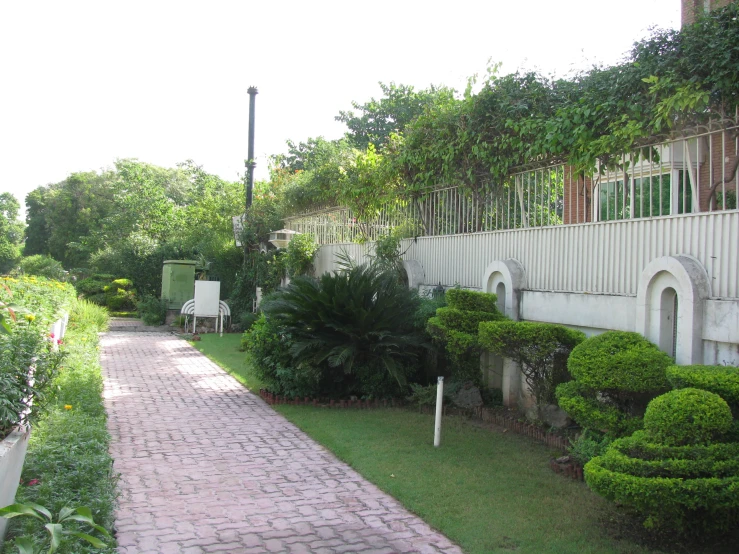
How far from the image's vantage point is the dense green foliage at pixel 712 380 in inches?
179

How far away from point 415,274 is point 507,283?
2550mm

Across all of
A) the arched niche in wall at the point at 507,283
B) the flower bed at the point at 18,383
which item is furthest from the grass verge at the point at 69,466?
the arched niche in wall at the point at 507,283

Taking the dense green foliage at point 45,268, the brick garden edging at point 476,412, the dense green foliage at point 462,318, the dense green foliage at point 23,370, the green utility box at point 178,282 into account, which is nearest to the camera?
the dense green foliage at point 23,370

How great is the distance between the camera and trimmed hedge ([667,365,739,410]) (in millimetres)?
4554

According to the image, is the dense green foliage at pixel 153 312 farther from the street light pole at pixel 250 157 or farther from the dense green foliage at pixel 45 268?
the dense green foliage at pixel 45 268

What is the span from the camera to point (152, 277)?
26703mm

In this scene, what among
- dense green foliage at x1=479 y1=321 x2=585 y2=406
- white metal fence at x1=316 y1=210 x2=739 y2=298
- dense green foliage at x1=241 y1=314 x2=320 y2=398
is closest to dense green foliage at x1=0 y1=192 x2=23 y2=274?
dense green foliage at x1=241 y1=314 x2=320 y2=398

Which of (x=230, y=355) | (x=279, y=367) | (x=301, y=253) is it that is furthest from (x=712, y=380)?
(x=301, y=253)

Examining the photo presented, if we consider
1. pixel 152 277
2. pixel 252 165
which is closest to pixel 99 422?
pixel 252 165

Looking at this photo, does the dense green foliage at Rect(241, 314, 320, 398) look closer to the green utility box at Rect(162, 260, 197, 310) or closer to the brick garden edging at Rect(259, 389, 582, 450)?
the brick garden edging at Rect(259, 389, 582, 450)

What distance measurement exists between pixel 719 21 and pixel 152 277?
23872mm

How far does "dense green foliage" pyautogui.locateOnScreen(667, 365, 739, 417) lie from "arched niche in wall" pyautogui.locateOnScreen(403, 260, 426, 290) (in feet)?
20.2

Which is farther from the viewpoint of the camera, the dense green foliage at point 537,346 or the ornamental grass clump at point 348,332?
the ornamental grass clump at point 348,332

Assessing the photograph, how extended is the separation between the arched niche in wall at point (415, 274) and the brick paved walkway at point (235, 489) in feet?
9.88
